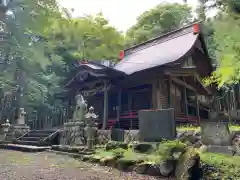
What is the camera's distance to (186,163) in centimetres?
542

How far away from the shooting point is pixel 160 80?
47.4 feet

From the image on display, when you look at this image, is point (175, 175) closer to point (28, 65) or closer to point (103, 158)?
point (103, 158)

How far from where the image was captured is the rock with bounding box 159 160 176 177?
231 inches

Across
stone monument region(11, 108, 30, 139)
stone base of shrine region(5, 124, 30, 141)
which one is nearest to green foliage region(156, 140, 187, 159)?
stone base of shrine region(5, 124, 30, 141)

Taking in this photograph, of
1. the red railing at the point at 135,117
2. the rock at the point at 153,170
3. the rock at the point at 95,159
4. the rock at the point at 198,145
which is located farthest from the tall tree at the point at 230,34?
the red railing at the point at 135,117

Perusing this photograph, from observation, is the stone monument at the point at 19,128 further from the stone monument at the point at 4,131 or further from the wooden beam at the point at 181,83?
the wooden beam at the point at 181,83

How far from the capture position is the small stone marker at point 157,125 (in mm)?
7723

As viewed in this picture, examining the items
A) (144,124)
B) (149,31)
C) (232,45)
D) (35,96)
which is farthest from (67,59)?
(232,45)

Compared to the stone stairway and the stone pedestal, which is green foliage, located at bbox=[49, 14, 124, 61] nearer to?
the stone stairway

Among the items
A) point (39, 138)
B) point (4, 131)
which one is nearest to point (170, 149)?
point (39, 138)

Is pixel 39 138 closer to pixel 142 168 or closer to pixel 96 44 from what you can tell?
pixel 142 168

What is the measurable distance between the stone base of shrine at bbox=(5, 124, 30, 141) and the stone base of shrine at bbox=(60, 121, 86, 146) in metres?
4.14

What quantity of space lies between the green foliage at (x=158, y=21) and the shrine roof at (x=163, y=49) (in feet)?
32.4

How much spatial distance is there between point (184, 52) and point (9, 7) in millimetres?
13102
